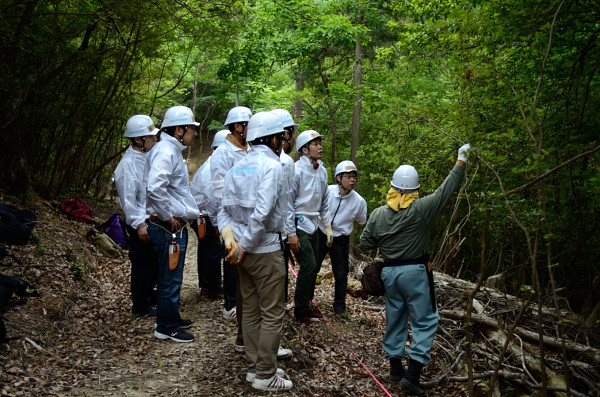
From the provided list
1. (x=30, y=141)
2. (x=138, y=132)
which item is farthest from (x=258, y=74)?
(x=138, y=132)

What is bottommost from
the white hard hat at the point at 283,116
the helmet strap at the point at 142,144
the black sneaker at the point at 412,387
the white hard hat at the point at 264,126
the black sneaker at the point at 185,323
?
the black sneaker at the point at 412,387

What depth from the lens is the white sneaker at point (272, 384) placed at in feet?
12.9

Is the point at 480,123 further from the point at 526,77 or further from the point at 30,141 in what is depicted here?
the point at 30,141

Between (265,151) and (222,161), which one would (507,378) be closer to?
(265,151)

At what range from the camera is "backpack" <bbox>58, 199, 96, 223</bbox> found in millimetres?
10328

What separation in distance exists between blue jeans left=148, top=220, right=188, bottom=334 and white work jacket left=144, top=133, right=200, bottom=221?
182 mm

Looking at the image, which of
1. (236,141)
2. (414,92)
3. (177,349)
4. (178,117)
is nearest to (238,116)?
(236,141)

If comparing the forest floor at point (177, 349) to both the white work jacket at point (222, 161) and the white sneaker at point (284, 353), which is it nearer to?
the white sneaker at point (284, 353)

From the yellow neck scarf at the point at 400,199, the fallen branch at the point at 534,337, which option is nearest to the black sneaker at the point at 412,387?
the fallen branch at the point at 534,337

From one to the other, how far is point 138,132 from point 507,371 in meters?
5.12

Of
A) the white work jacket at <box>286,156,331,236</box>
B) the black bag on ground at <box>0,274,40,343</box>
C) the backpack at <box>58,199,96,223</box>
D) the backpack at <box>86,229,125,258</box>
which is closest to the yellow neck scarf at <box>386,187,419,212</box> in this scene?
the white work jacket at <box>286,156,331,236</box>

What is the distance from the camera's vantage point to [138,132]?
5520 mm

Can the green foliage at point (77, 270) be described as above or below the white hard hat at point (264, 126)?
below

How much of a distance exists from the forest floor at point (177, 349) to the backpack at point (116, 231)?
2594 mm
